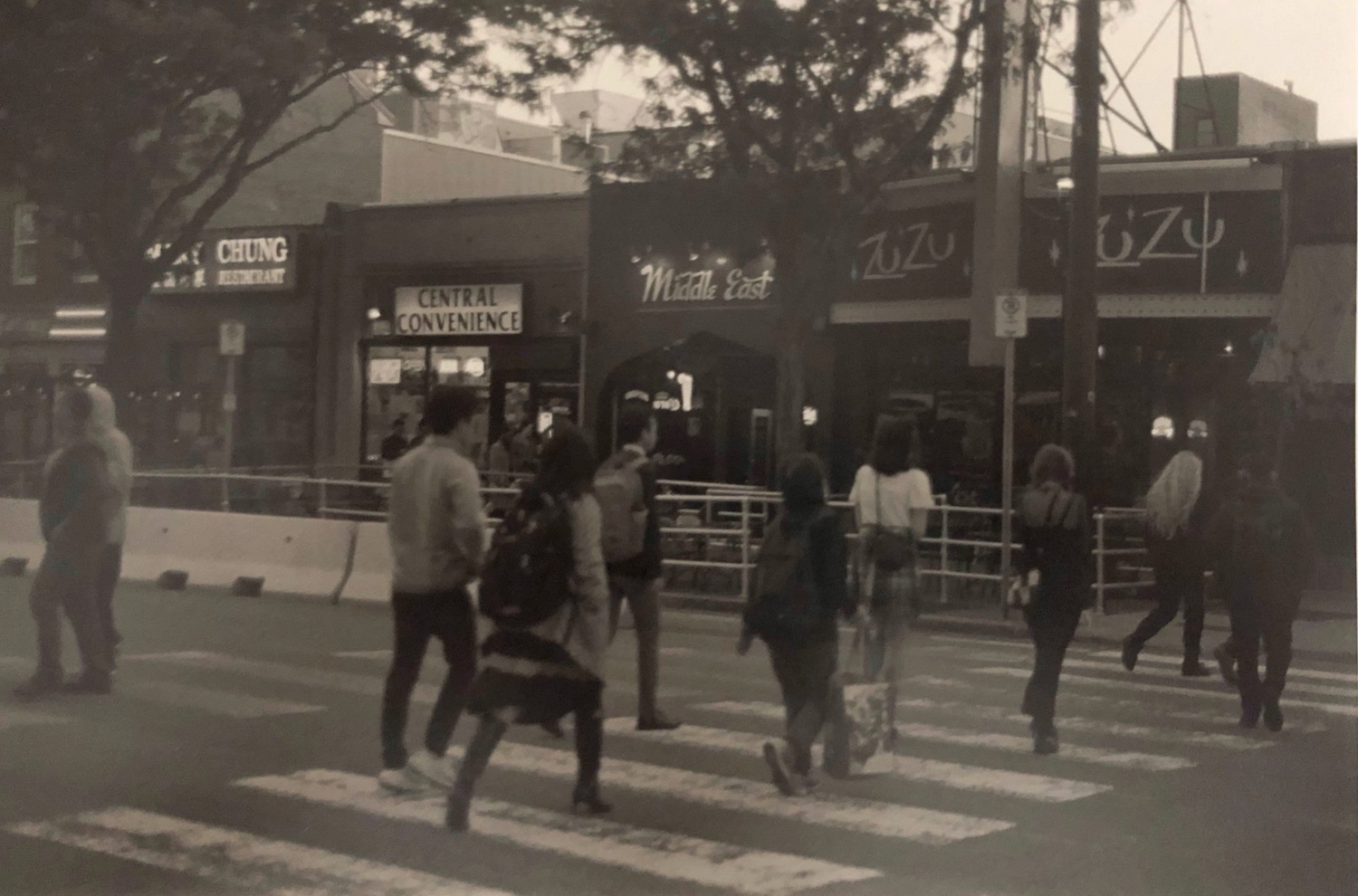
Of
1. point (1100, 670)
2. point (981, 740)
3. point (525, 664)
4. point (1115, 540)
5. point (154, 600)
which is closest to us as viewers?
point (525, 664)

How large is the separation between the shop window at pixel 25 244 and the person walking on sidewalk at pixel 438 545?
2052 mm

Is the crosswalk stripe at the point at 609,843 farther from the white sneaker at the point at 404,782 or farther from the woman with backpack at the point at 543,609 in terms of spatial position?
the woman with backpack at the point at 543,609

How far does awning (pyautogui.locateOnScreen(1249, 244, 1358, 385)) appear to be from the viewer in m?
9.70

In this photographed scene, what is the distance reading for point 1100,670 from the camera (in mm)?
13086

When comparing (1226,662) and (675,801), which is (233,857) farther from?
(1226,662)

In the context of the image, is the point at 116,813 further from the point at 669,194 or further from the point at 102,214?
the point at 669,194

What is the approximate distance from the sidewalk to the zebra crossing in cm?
77

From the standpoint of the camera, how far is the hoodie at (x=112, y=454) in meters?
9.12

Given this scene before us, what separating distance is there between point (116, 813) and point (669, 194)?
12.9 meters

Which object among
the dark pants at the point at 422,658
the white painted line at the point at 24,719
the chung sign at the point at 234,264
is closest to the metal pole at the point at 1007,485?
the chung sign at the point at 234,264

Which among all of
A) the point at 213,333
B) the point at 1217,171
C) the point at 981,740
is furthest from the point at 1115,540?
the point at 213,333

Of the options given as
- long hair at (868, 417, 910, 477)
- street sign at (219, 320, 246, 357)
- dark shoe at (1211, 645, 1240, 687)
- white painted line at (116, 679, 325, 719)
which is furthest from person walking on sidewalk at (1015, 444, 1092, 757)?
street sign at (219, 320, 246, 357)

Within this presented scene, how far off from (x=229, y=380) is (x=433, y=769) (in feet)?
15.1

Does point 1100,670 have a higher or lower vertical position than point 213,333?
lower
